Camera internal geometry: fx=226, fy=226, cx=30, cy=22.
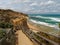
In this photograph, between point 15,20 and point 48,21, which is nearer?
point 15,20

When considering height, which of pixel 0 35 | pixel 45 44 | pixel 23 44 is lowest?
pixel 23 44

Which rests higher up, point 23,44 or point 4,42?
point 4,42

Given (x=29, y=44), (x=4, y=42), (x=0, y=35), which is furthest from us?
(x=29, y=44)

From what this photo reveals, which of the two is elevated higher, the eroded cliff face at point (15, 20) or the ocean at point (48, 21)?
the eroded cliff face at point (15, 20)

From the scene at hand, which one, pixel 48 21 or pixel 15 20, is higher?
pixel 15 20

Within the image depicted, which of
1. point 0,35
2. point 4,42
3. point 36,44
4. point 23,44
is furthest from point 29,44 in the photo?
point 4,42

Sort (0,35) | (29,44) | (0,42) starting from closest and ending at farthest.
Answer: (0,42), (0,35), (29,44)

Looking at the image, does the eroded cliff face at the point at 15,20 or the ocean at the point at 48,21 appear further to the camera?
the ocean at the point at 48,21

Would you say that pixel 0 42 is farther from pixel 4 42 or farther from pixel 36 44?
pixel 36 44

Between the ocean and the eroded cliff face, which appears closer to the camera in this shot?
the eroded cliff face

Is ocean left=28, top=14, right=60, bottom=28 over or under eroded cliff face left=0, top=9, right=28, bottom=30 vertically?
under

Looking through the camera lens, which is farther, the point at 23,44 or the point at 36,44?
the point at 23,44
